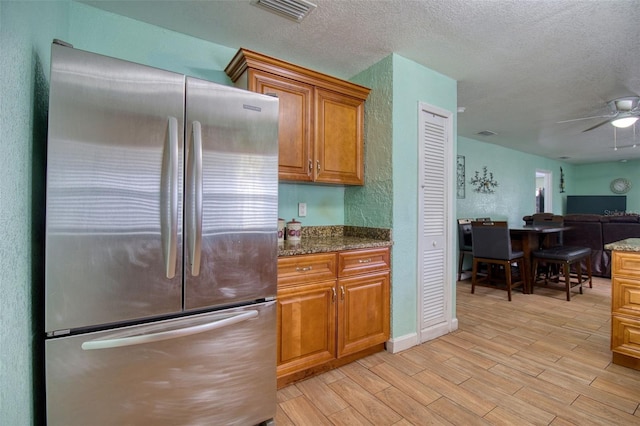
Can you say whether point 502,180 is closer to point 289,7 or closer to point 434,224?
point 434,224

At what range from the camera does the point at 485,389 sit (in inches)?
75.2

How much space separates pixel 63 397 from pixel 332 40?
2545 mm

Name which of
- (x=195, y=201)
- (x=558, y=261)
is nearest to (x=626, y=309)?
(x=558, y=261)

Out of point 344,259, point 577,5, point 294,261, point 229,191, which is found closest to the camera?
A: point 229,191

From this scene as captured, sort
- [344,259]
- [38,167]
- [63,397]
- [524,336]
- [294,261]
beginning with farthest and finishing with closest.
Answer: [524,336]
[344,259]
[294,261]
[38,167]
[63,397]

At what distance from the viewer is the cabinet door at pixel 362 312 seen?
2143 millimetres

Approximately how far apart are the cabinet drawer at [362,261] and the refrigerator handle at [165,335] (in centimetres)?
83

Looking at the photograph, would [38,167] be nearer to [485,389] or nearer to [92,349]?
[92,349]

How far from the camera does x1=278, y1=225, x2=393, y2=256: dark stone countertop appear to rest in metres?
2.01

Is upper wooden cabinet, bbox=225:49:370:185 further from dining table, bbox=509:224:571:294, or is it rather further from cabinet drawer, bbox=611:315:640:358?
dining table, bbox=509:224:571:294

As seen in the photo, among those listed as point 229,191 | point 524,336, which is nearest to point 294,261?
point 229,191

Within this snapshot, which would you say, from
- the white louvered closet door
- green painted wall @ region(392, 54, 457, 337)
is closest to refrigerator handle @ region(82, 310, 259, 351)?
green painted wall @ region(392, 54, 457, 337)

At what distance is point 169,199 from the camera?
4.13 ft

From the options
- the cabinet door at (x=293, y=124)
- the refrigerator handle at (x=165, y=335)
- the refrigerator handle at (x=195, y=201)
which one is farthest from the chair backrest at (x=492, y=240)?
the refrigerator handle at (x=195, y=201)
